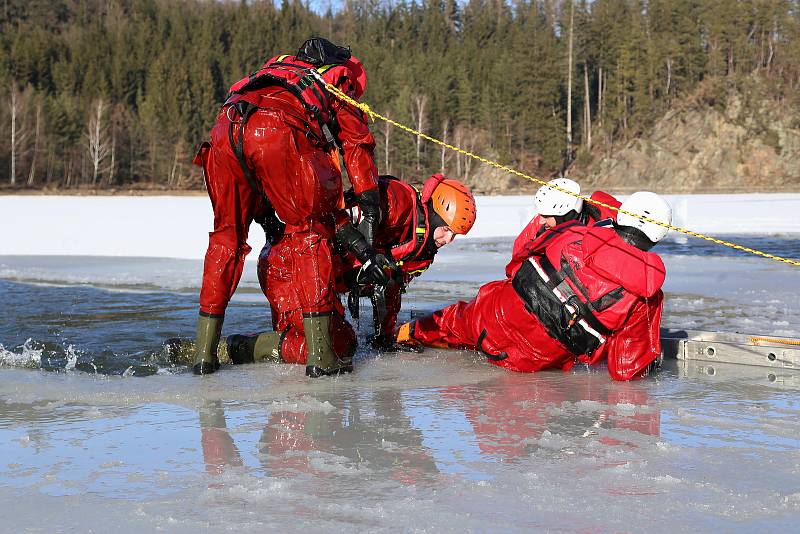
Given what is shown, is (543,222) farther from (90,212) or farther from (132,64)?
(132,64)

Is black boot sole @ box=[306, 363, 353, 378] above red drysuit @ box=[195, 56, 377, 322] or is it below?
below

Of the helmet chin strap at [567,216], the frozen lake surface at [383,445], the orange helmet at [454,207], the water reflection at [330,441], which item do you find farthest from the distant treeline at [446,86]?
the water reflection at [330,441]

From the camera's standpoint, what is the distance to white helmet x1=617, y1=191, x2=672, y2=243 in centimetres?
418

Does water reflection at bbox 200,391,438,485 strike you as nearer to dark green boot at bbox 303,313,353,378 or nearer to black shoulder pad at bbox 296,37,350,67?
dark green boot at bbox 303,313,353,378

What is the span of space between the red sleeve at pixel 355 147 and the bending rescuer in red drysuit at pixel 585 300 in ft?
2.77

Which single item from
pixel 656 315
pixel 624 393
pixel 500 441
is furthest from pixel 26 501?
pixel 656 315

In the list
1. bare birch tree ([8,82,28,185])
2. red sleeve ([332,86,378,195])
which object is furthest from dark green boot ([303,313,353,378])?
bare birch tree ([8,82,28,185])

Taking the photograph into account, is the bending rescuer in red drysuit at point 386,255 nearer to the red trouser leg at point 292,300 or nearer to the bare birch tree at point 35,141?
the red trouser leg at point 292,300

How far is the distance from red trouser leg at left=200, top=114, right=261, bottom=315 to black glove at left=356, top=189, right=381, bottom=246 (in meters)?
0.54

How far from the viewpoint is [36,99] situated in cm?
6894

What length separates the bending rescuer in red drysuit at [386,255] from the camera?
4.70 meters

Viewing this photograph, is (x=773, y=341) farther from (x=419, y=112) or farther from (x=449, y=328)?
(x=419, y=112)

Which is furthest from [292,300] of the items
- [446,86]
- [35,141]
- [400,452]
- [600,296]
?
[446,86]

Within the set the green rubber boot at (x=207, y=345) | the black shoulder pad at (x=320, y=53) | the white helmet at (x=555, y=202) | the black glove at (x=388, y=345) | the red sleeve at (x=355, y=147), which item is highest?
the black shoulder pad at (x=320, y=53)
